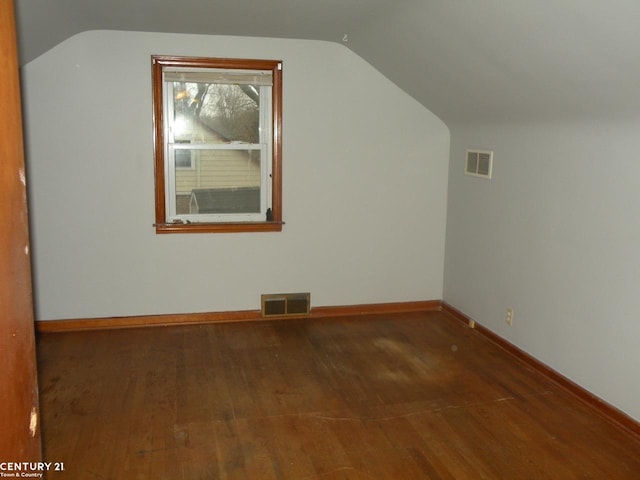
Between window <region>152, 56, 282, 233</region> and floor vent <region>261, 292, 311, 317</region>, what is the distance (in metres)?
0.58

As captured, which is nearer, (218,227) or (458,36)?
(458,36)

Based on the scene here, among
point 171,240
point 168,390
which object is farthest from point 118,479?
Result: point 171,240

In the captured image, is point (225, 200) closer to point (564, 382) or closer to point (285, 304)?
point (285, 304)

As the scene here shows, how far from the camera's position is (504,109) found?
3.87 m

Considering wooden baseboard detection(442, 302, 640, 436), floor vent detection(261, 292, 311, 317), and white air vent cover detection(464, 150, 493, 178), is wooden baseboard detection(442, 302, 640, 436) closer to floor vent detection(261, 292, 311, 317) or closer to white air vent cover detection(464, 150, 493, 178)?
white air vent cover detection(464, 150, 493, 178)

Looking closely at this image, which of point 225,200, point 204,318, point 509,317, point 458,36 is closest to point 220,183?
point 225,200

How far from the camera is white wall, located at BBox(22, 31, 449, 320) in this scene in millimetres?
4281

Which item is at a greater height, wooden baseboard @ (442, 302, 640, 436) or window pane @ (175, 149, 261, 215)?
window pane @ (175, 149, 261, 215)

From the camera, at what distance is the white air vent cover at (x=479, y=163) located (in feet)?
14.4

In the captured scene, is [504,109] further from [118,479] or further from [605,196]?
[118,479]

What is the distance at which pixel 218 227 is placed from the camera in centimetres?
465

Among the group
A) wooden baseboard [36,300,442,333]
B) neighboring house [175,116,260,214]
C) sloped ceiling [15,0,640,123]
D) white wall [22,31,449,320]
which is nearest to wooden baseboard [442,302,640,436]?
wooden baseboard [36,300,442,333]

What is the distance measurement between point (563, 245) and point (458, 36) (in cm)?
143

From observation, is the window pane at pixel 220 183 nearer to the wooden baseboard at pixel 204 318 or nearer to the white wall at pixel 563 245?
the wooden baseboard at pixel 204 318
